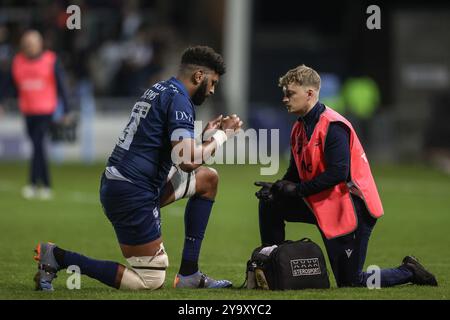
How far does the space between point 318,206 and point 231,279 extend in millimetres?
1285

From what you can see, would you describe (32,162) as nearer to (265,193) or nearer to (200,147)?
(265,193)

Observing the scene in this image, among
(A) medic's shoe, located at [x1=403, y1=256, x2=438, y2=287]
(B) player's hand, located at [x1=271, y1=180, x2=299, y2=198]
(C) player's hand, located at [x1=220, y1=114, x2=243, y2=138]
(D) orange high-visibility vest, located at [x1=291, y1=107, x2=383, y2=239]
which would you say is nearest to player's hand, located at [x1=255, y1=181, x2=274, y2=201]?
(B) player's hand, located at [x1=271, y1=180, x2=299, y2=198]

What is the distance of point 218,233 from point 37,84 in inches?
208

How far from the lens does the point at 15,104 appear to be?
25.8 m

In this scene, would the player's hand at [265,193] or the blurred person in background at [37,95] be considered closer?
the player's hand at [265,193]

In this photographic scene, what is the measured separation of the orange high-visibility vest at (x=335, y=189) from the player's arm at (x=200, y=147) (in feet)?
2.16

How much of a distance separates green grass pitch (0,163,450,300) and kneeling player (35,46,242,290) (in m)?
0.19

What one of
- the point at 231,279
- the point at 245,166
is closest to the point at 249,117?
the point at 245,166

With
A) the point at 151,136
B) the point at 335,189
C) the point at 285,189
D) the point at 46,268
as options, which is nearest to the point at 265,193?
the point at 285,189

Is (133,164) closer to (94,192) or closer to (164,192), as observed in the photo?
(164,192)

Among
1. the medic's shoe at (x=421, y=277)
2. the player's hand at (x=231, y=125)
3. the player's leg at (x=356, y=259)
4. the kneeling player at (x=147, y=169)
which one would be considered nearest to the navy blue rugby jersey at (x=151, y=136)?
the kneeling player at (x=147, y=169)

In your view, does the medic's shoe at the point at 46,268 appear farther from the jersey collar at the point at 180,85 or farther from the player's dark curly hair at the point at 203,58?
the player's dark curly hair at the point at 203,58

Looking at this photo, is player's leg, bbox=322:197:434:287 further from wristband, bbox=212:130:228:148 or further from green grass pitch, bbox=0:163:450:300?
wristband, bbox=212:130:228:148

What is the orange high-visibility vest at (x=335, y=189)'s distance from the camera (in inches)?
356
